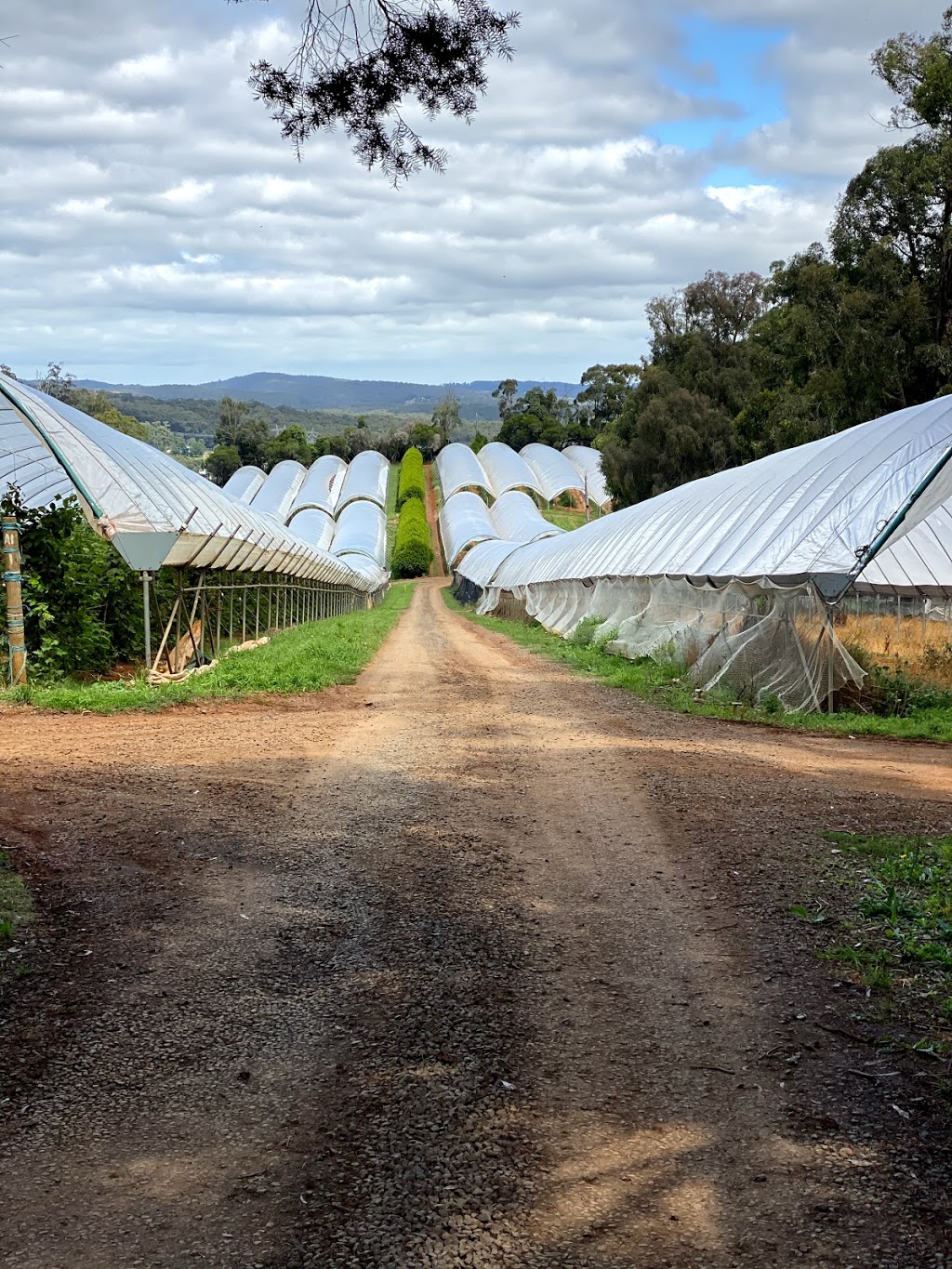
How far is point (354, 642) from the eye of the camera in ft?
72.8

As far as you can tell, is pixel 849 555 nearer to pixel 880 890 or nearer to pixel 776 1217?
pixel 880 890

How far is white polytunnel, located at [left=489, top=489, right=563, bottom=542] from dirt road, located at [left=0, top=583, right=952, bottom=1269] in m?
53.0

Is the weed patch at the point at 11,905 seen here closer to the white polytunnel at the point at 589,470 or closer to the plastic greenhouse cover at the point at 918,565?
the plastic greenhouse cover at the point at 918,565

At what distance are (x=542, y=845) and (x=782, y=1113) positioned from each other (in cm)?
304

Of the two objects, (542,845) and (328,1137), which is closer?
(328,1137)

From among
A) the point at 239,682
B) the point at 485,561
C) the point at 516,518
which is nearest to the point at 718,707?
the point at 239,682

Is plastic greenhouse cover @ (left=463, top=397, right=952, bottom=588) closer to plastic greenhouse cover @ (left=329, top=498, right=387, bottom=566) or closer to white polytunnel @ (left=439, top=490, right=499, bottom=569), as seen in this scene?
plastic greenhouse cover @ (left=329, top=498, right=387, bottom=566)

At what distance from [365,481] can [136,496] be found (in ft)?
249

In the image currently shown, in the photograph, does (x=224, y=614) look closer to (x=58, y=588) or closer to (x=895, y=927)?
(x=58, y=588)

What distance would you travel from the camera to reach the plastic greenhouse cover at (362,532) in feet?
206

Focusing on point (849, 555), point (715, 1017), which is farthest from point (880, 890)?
point (849, 555)

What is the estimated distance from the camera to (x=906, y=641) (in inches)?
561

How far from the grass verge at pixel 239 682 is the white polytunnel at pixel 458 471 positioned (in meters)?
66.4

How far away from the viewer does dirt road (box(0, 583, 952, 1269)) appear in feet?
8.65
